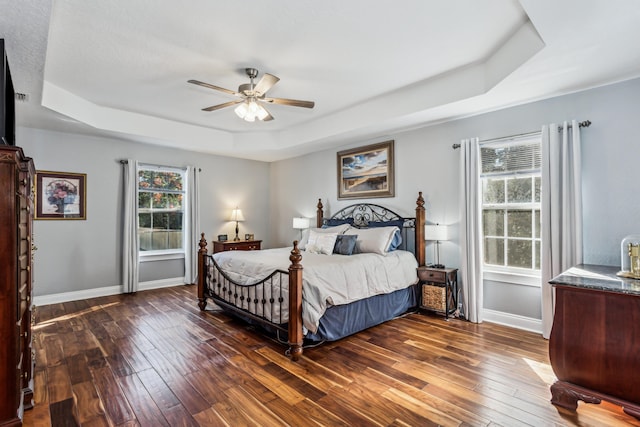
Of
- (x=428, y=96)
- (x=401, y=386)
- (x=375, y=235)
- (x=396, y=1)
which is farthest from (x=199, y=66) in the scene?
(x=401, y=386)

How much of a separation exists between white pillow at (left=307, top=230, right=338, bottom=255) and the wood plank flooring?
1254 millimetres

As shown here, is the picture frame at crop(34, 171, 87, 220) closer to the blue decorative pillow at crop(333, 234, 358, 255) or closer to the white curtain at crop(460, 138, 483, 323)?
the blue decorative pillow at crop(333, 234, 358, 255)

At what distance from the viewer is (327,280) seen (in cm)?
322

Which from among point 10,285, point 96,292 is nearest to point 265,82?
point 10,285

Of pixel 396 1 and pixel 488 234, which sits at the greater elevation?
pixel 396 1

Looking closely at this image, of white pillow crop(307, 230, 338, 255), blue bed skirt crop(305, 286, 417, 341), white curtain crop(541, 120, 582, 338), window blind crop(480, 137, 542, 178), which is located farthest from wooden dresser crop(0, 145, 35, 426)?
window blind crop(480, 137, 542, 178)

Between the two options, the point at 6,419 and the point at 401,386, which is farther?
the point at 401,386

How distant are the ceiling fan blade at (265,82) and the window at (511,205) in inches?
105

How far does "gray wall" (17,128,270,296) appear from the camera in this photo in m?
4.71

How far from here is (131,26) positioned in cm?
260

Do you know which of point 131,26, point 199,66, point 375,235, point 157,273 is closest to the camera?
point 131,26

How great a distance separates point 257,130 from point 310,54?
3062mm

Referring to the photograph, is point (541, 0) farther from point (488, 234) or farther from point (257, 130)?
point (257, 130)

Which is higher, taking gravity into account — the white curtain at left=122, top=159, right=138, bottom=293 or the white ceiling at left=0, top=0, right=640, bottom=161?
the white ceiling at left=0, top=0, right=640, bottom=161
